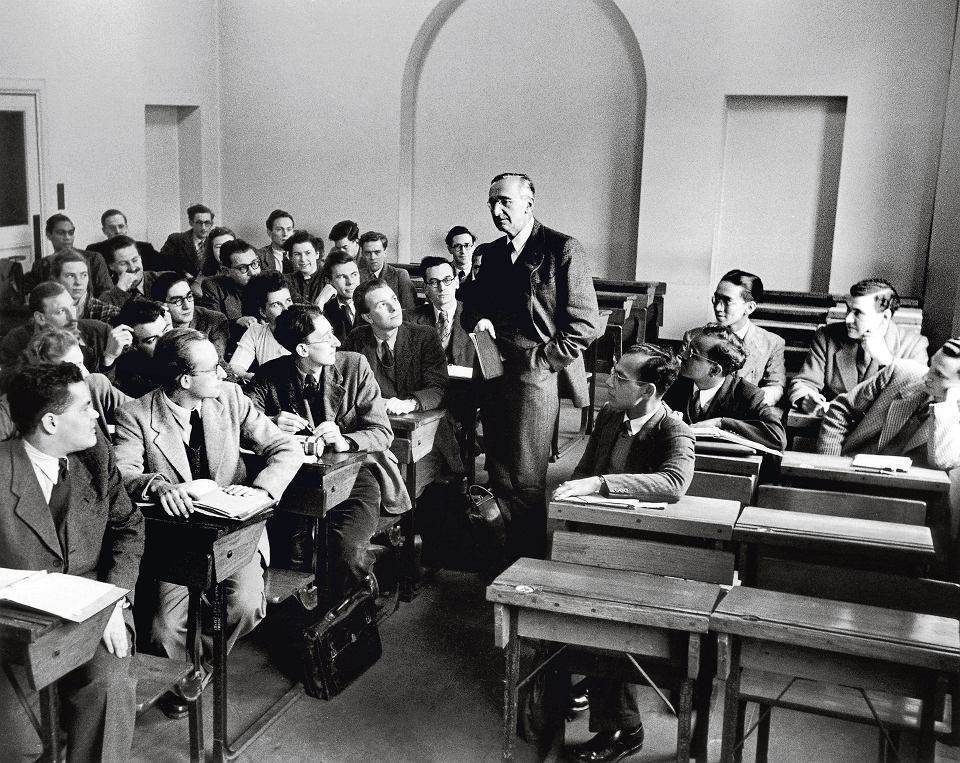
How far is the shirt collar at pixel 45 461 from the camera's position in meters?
2.89

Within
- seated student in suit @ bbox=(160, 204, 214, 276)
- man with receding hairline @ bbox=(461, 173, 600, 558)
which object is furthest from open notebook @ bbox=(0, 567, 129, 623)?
seated student in suit @ bbox=(160, 204, 214, 276)

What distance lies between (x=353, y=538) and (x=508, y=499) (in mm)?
870

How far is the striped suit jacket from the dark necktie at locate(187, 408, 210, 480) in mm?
2815

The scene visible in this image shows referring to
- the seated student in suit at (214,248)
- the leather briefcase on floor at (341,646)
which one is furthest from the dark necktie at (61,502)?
the seated student in suit at (214,248)

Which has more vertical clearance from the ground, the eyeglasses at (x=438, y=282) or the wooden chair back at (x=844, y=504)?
the eyeglasses at (x=438, y=282)

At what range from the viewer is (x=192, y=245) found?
921cm

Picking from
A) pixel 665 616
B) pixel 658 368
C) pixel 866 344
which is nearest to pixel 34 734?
pixel 665 616

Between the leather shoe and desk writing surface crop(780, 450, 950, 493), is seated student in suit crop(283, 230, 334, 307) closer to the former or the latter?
desk writing surface crop(780, 450, 950, 493)

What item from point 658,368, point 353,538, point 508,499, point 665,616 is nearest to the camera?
point 665,616

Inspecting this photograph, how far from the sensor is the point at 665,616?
2.78 m

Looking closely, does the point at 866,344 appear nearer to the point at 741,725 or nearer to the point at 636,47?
the point at 741,725

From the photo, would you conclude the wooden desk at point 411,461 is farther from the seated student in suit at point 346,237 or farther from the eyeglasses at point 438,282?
the seated student in suit at point 346,237

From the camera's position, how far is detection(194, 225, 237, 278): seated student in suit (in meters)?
8.38

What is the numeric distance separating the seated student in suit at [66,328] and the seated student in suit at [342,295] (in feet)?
4.53
